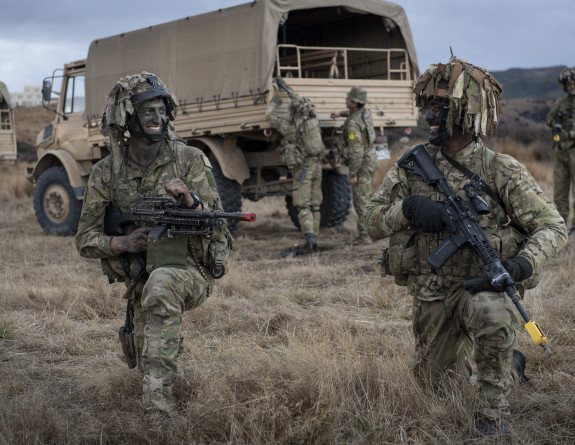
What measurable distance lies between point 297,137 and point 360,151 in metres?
0.90

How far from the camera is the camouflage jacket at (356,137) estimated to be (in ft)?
29.8

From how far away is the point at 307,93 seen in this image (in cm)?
910

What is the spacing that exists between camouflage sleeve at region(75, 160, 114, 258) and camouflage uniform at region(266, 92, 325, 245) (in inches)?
198

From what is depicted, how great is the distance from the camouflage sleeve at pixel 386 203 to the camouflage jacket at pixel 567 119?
265 inches

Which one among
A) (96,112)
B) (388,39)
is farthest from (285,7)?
(96,112)

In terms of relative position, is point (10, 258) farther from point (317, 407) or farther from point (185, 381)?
point (317, 407)

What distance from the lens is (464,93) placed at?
3408 millimetres

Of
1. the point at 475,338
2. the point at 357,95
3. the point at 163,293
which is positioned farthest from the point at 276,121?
the point at 475,338

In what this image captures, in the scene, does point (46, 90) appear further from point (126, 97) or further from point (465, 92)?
point (465, 92)

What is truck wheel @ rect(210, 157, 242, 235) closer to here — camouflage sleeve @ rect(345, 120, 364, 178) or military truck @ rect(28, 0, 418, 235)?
military truck @ rect(28, 0, 418, 235)

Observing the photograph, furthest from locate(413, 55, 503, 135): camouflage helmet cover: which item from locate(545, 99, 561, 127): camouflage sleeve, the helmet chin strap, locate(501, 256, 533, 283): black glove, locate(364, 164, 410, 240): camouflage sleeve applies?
locate(545, 99, 561, 127): camouflage sleeve

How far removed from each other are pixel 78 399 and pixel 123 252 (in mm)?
865

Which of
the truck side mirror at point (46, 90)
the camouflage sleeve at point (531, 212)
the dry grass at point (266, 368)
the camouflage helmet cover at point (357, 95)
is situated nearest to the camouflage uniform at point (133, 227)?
the dry grass at point (266, 368)

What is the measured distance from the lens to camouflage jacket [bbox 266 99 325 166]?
8734mm
